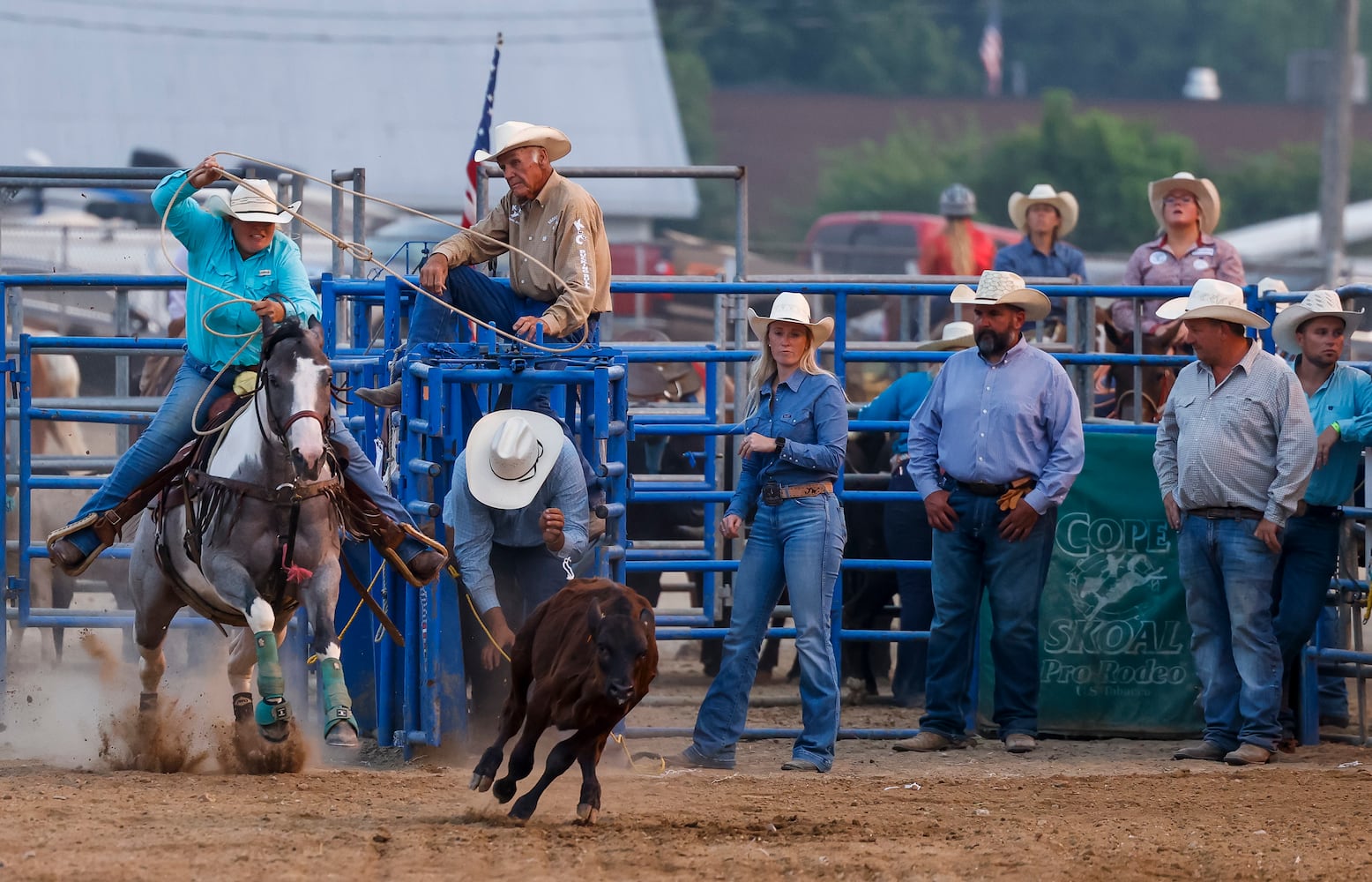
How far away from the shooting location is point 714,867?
6.51 meters

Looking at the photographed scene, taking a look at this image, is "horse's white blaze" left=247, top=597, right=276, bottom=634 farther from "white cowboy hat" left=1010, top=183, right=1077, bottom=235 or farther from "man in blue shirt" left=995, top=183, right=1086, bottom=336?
"white cowboy hat" left=1010, top=183, right=1077, bottom=235

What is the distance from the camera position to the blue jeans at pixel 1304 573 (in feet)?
30.2

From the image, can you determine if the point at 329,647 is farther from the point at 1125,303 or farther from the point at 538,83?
the point at 538,83

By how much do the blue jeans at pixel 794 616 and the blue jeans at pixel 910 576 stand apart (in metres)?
1.48

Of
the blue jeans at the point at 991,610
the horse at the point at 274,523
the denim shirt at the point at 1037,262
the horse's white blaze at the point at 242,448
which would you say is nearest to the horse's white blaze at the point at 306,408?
the horse at the point at 274,523

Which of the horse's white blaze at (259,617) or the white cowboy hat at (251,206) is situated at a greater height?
the white cowboy hat at (251,206)

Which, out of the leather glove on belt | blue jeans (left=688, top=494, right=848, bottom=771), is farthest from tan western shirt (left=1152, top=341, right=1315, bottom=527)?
blue jeans (left=688, top=494, right=848, bottom=771)

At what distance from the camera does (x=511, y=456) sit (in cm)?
814

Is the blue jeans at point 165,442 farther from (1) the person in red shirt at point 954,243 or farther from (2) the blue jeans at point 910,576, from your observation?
(1) the person in red shirt at point 954,243

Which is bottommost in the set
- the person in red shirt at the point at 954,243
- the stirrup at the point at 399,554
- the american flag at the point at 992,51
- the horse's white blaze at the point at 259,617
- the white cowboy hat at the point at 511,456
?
the horse's white blaze at the point at 259,617

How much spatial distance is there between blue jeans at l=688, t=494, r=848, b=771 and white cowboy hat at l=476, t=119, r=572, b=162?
196 centimetres

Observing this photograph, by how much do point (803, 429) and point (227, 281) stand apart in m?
2.66

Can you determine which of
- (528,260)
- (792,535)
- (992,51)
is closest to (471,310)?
(528,260)

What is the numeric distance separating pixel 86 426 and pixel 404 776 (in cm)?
931
